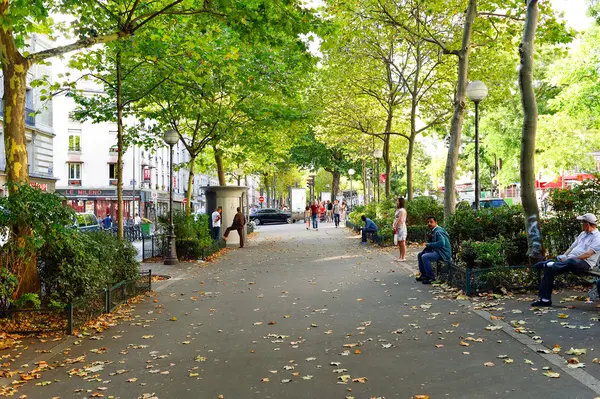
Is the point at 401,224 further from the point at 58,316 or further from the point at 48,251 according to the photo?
the point at 48,251

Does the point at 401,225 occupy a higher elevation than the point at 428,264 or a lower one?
higher

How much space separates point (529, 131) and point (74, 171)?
5345 centimetres

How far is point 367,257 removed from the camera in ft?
57.8

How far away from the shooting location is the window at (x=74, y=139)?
57062 mm

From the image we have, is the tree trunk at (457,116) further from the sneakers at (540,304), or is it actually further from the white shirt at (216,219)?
the white shirt at (216,219)

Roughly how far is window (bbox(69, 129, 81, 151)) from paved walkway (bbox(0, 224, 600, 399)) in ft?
164

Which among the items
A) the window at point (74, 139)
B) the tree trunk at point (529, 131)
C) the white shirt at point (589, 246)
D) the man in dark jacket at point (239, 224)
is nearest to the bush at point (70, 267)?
the white shirt at point (589, 246)

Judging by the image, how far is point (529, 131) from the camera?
10.6 meters

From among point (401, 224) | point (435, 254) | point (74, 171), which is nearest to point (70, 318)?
point (435, 254)

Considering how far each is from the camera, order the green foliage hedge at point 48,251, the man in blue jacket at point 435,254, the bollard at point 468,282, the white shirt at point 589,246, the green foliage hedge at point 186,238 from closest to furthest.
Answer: the green foliage hedge at point 48,251, the white shirt at point 589,246, the bollard at point 468,282, the man in blue jacket at point 435,254, the green foliage hedge at point 186,238

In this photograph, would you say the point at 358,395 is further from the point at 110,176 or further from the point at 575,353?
the point at 110,176

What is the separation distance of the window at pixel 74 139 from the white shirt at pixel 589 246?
182ft

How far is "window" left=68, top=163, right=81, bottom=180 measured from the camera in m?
56.8

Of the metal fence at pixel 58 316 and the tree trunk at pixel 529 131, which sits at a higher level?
the tree trunk at pixel 529 131
